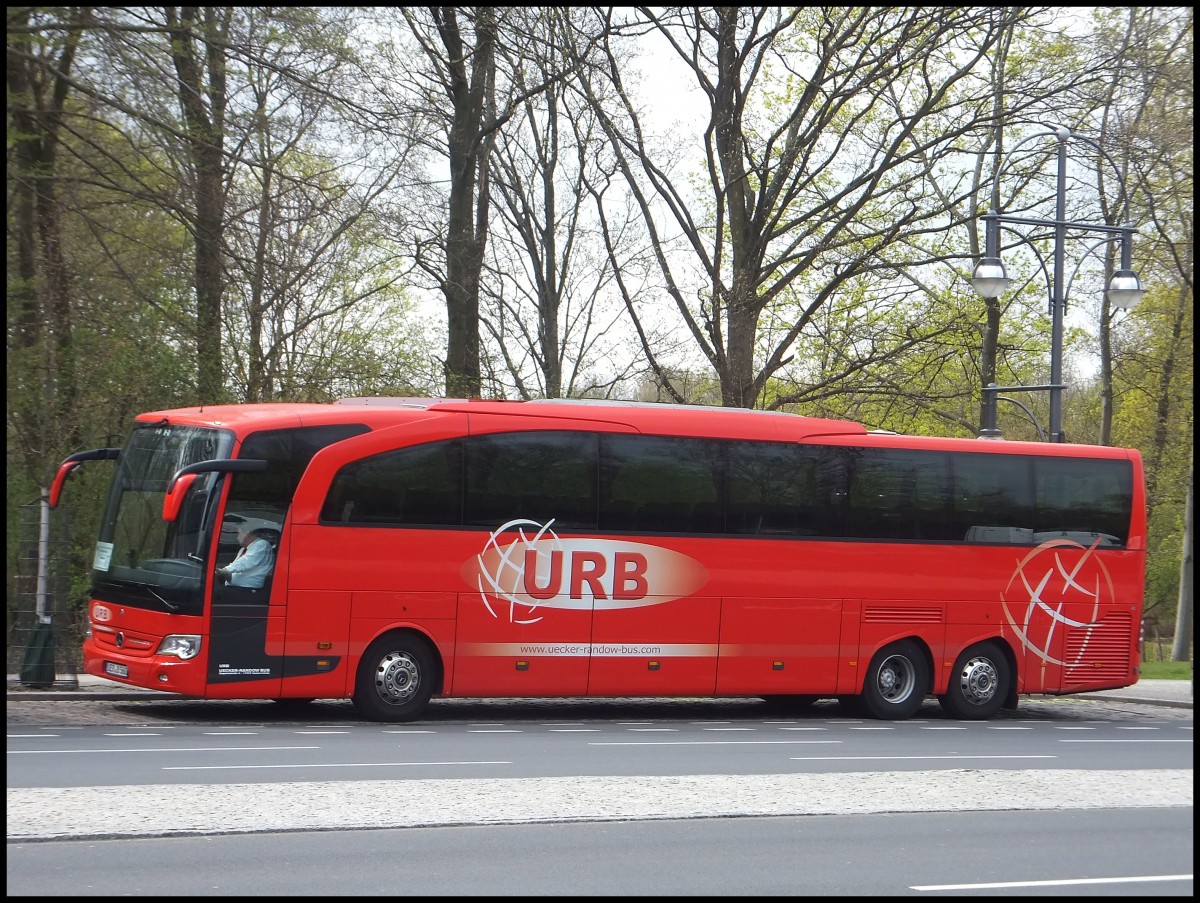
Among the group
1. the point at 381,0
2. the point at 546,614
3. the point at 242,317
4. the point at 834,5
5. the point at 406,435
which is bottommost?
the point at 546,614

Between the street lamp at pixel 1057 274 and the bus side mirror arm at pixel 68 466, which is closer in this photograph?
the bus side mirror arm at pixel 68 466

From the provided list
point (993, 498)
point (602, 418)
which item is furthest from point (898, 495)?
point (602, 418)

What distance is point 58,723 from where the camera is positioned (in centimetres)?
1570

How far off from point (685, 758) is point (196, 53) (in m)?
9.32

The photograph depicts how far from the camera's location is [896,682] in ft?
66.3

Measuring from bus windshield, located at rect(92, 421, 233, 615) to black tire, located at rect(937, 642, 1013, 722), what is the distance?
997 centimetres

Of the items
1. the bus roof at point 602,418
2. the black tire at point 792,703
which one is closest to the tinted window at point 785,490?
the bus roof at point 602,418

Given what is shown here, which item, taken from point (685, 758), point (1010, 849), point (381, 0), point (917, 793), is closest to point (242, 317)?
point (381, 0)

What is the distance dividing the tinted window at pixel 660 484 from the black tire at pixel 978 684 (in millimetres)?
4155

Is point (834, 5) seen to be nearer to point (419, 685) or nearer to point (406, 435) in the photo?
point (406, 435)

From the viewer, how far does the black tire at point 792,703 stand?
70.6ft

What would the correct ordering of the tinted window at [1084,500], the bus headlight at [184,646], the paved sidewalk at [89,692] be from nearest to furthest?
1. the bus headlight at [184,646]
2. the paved sidewalk at [89,692]
3. the tinted window at [1084,500]

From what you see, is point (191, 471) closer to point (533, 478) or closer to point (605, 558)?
point (533, 478)

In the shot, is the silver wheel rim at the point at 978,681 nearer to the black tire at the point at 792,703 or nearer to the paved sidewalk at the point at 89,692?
the black tire at the point at 792,703
